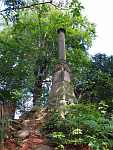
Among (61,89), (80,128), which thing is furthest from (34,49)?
(80,128)

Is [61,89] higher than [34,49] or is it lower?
lower

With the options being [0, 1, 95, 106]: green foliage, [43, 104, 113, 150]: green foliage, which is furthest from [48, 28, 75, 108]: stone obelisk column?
[0, 1, 95, 106]: green foliage

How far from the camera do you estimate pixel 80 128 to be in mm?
9438

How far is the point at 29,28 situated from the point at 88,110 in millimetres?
10891

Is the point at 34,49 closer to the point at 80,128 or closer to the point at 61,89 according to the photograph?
the point at 61,89

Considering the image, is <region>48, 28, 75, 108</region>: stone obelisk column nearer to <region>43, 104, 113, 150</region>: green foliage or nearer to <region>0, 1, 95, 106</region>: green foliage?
<region>43, 104, 113, 150</region>: green foliage

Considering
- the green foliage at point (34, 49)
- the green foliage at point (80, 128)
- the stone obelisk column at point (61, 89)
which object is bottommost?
the green foliage at point (80, 128)

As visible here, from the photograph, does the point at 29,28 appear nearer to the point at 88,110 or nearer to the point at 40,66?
the point at 40,66

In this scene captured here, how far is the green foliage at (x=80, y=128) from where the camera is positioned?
355 inches

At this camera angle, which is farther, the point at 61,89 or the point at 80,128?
the point at 61,89

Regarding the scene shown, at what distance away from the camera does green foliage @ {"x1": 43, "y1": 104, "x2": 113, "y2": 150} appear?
9.02 meters

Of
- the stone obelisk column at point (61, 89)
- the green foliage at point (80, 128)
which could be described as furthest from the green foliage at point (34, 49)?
the green foliage at point (80, 128)

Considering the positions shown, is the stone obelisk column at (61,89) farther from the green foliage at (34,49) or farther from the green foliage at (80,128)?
the green foliage at (34,49)

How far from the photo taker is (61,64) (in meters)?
13.5
